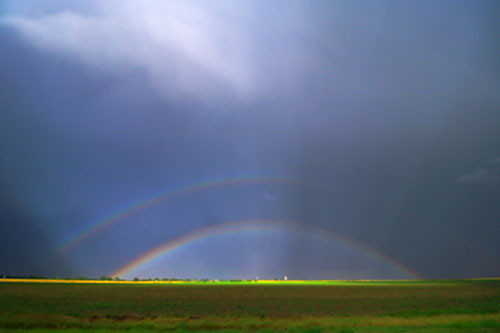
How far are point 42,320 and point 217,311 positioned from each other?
49.8 ft

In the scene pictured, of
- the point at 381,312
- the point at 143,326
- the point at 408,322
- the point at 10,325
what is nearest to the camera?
the point at 10,325

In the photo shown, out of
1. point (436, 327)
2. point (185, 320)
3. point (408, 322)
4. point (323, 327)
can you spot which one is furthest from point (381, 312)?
point (185, 320)

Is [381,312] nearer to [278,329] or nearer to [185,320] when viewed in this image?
[278,329]

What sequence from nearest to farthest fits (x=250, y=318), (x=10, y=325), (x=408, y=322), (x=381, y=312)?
(x=10, y=325) < (x=408, y=322) < (x=250, y=318) < (x=381, y=312)

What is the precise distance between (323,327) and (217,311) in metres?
14.4

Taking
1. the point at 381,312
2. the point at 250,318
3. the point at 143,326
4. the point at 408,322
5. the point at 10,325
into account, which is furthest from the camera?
the point at 381,312

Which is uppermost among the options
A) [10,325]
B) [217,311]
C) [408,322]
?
[217,311]

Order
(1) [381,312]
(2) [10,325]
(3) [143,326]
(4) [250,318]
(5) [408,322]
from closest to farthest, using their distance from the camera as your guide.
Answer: (2) [10,325], (3) [143,326], (5) [408,322], (4) [250,318], (1) [381,312]

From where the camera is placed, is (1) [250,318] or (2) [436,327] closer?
(2) [436,327]

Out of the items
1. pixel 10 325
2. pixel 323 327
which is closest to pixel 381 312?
pixel 323 327

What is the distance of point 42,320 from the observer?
92.8 feet

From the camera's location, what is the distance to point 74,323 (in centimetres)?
2791

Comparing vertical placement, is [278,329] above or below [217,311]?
below

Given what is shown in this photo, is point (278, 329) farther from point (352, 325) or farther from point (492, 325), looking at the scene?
point (492, 325)
